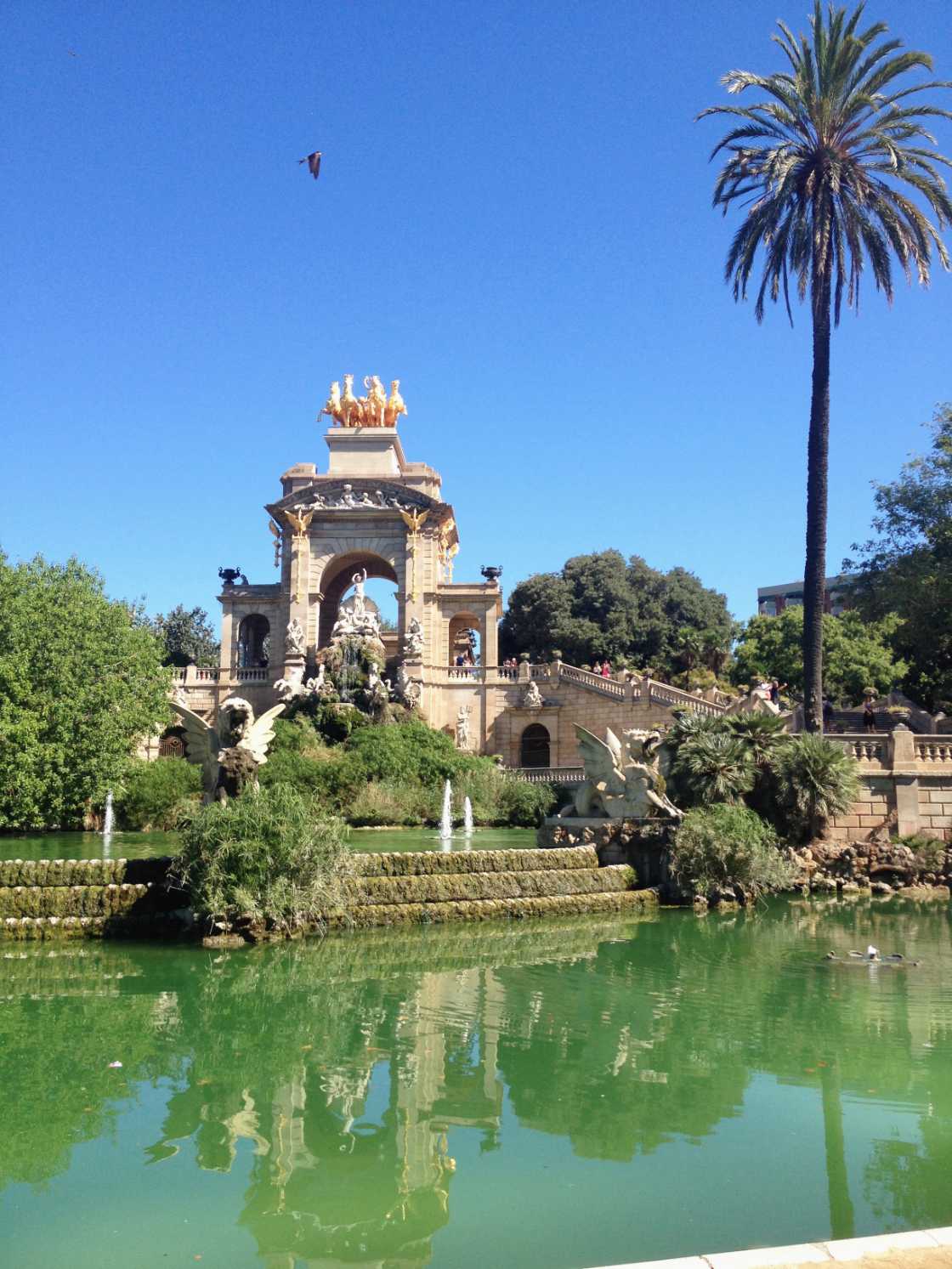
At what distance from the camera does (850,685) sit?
41.8m

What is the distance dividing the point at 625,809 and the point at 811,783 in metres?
3.82

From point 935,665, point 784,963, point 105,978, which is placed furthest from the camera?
point 935,665

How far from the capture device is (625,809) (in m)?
20.0

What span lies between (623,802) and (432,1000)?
369 inches

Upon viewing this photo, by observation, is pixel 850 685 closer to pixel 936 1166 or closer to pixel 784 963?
pixel 784 963

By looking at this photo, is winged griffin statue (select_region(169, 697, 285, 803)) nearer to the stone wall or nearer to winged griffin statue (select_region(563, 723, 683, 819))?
winged griffin statue (select_region(563, 723, 683, 819))

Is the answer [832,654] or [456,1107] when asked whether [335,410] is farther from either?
[456,1107]

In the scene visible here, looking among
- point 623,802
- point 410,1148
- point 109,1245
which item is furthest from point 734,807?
point 109,1245

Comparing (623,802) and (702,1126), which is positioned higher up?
(623,802)

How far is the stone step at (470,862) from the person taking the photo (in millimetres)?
16859

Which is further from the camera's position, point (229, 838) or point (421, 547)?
point (421, 547)

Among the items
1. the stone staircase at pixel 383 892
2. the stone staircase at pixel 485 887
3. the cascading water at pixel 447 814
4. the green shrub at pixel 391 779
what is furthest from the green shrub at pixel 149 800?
the stone staircase at pixel 485 887

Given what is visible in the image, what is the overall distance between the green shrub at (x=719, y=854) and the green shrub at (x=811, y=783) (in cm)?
168

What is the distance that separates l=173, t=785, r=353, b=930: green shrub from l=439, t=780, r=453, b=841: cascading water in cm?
1274
